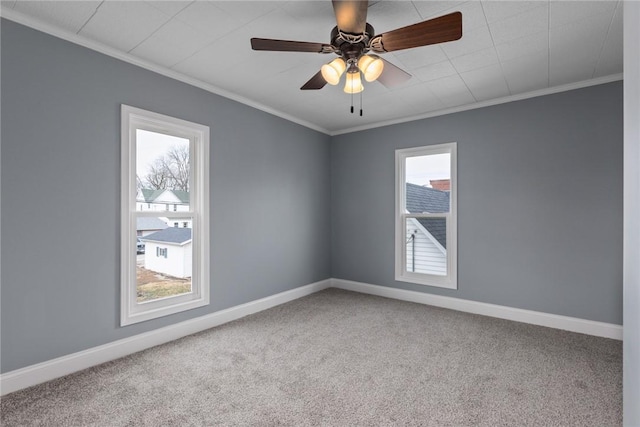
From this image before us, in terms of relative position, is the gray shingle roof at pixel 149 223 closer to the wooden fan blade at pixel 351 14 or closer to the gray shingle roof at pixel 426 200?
the wooden fan blade at pixel 351 14

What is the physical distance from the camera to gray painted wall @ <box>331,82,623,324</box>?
3.21 meters

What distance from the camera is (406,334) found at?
10.7ft

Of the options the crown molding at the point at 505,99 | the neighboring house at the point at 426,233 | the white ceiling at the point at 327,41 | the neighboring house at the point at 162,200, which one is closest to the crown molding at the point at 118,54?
the white ceiling at the point at 327,41

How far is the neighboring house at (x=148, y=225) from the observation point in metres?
2.98

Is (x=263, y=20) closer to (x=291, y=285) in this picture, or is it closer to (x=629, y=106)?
(x=629, y=106)

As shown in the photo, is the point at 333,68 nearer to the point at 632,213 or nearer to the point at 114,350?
the point at 632,213

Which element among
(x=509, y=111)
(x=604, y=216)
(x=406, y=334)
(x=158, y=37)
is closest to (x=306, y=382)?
(x=406, y=334)

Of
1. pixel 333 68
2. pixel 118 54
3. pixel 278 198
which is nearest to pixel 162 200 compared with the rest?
pixel 118 54

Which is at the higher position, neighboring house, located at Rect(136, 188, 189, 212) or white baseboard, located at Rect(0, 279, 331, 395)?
neighboring house, located at Rect(136, 188, 189, 212)

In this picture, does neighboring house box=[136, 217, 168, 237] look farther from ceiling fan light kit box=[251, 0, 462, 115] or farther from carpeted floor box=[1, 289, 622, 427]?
ceiling fan light kit box=[251, 0, 462, 115]

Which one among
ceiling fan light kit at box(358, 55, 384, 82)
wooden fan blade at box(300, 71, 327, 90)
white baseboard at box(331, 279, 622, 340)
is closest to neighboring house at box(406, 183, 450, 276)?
white baseboard at box(331, 279, 622, 340)

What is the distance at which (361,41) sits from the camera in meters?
2.06

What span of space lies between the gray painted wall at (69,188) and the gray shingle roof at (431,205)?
243cm

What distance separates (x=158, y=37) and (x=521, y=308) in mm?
4364
